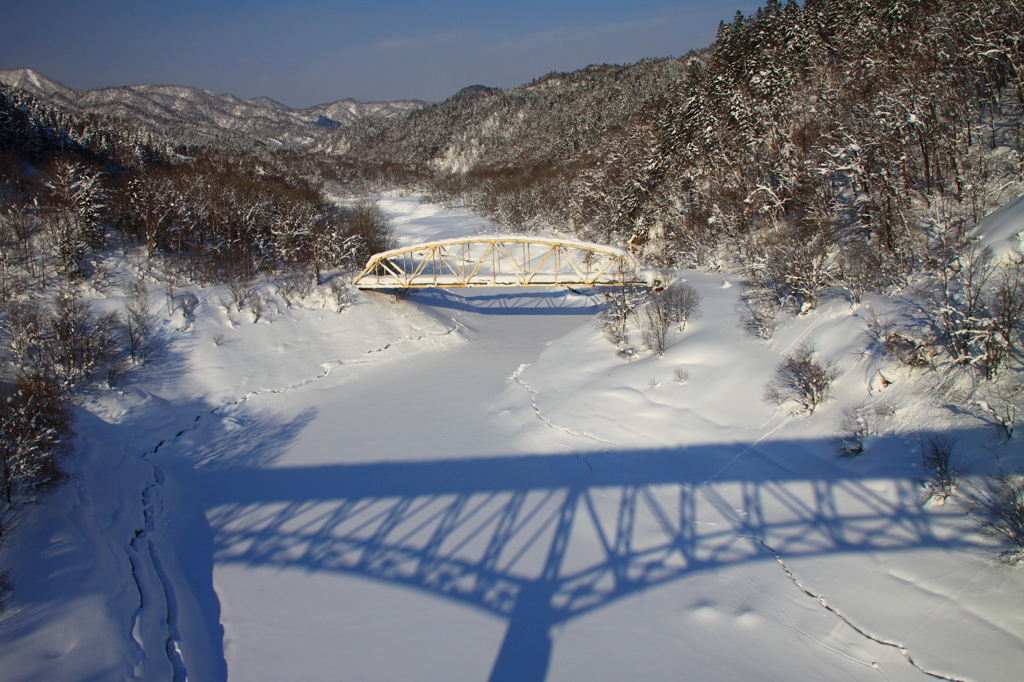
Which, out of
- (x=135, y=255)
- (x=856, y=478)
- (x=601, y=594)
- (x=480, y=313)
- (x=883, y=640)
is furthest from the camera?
(x=480, y=313)

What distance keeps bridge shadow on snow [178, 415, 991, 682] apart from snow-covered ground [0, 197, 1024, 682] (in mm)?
60

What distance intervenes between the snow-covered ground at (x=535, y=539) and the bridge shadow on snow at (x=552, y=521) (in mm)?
60

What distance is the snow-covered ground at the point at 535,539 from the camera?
27.4 feet

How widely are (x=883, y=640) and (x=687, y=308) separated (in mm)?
14554

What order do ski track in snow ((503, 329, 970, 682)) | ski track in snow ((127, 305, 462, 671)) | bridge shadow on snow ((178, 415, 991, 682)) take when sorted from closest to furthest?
ski track in snow ((503, 329, 970, 682)) → ski track in snow ((127, 305, 462, 671)) → bridge shadow on snow ((178, 415, 991, 682))

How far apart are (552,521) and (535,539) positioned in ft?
2.71

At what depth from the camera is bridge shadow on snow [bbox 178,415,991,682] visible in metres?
9.93

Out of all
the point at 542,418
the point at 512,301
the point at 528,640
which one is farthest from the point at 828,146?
the point at 528,640

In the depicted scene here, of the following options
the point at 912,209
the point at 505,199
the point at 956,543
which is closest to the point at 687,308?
the point at 912,209

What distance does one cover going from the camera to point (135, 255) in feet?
91.6

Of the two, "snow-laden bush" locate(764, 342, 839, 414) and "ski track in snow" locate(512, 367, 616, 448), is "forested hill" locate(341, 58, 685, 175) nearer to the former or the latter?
"ski track in snow" locate(512, 367, 616, 448)

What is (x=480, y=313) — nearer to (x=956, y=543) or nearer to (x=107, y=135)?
(x=956, y=543)

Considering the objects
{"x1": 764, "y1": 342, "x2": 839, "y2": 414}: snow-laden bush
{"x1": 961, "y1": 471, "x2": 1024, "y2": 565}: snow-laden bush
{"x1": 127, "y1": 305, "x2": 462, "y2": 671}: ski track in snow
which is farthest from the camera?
{"x1": 764, "y1": 342, "x2": 839, "y2": 414}: snow-laden bush

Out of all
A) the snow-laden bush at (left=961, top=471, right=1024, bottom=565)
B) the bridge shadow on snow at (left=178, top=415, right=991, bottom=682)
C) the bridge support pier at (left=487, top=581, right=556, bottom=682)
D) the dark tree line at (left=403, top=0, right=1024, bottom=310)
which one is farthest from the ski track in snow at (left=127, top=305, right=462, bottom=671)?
the dark tree line at (left=403, top=0, right=1024, bottom=310)
